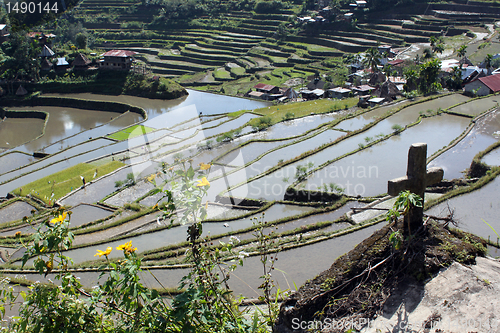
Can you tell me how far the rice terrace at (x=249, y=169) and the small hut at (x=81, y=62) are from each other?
0.52 ft

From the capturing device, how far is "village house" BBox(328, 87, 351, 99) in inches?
1158

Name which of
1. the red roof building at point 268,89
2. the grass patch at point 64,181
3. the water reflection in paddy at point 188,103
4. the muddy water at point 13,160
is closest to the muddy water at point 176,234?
the grass patch at point 64,181

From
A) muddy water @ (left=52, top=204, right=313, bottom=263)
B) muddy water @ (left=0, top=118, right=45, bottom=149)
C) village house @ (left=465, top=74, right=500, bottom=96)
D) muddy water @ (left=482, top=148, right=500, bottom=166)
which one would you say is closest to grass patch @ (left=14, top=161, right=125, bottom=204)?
muddy water @ (left=52, top=204, right=313, bottom=263)

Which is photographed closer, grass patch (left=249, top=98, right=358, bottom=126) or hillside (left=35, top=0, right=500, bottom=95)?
grass patch (left=249, top=98, right=358, bottom=126)

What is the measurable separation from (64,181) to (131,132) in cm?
862

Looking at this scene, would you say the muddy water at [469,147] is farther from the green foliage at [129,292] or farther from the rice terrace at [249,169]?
the green foliage at [129,292]

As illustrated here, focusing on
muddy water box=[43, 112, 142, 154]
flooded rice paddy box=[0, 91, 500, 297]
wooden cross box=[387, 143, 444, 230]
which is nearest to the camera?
wooden cross box=[387, 143, 444, 230]

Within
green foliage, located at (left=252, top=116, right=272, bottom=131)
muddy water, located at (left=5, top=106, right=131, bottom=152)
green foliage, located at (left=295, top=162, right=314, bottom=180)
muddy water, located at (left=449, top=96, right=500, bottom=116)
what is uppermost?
muddy water, located at (left=449, top=96, right=500, bottom=116)

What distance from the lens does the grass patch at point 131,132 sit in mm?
23972

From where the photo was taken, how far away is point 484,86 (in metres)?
20.8

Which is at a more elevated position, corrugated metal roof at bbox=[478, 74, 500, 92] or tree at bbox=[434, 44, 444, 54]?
tree at bbox=[434, 44, 444, 54]

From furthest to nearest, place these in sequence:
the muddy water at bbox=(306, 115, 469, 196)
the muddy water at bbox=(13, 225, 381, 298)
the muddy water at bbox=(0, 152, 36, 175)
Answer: the muddy water at bbox=(0, 152, 36, 175), the muddy water at bbox=(306, 115, 469, 196), the muddy water at bbox=(13, 225, 381, 298)

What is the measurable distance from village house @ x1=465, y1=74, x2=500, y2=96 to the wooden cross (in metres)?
20.0

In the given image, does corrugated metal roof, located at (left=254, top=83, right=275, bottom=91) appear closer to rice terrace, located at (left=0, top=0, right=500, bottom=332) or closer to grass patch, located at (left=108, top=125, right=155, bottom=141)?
rice terrace, located at (left=0, top=0, right=500, bottom=332)
